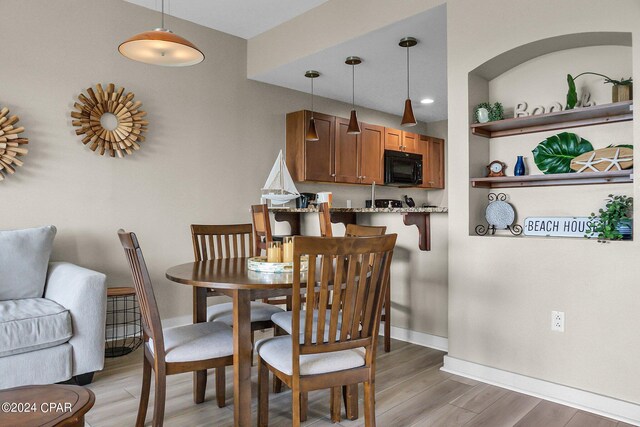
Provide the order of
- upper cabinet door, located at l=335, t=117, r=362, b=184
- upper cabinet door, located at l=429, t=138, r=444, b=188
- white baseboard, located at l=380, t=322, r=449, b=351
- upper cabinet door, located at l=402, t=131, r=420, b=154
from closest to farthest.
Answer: white baseboard, located at l=380, t=322, r=449, b=351 < upper cabinet door, located at l=335, t=117, r=362, b=184 < upper cabinet door, located at l=402, t=131, r=420, b=154 < upper cabinet door, located at l=429, t=138, r=444, b=188

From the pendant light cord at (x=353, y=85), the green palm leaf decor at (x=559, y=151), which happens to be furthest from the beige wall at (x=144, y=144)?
the green palm leaf decor at (x=559, y=151)

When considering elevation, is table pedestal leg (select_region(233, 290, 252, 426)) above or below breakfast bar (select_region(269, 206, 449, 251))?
below

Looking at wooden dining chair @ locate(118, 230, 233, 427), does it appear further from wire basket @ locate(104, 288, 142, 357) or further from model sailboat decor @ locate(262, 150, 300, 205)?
model sailboat decor @ locate(262, 150, 300, 205)

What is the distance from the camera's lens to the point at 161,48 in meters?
2.33

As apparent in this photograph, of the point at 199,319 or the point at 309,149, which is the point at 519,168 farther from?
the point at 309,149

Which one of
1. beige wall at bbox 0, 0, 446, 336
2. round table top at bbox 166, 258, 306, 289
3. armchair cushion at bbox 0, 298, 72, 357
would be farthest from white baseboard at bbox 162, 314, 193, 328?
round table top at bbox 166, 258, 306, 289

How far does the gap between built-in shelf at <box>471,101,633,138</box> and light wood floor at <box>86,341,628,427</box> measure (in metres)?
1.58

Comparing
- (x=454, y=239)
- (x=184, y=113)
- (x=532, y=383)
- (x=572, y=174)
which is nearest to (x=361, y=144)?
(x=184, y=113)

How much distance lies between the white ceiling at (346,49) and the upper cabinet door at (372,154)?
59cm

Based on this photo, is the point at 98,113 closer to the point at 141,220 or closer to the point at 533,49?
the point at 141,220

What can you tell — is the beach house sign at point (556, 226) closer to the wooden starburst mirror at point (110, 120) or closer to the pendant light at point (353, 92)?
the pendant light at point (353, 92)

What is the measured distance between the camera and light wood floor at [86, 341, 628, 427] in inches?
84.7

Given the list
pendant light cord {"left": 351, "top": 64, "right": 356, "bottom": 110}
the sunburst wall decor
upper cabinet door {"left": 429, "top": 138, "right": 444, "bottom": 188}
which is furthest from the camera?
upper cabinet door {"left": 429, "top": 138, "right": 444, "bottom": 188}

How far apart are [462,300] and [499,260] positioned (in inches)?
14.2
